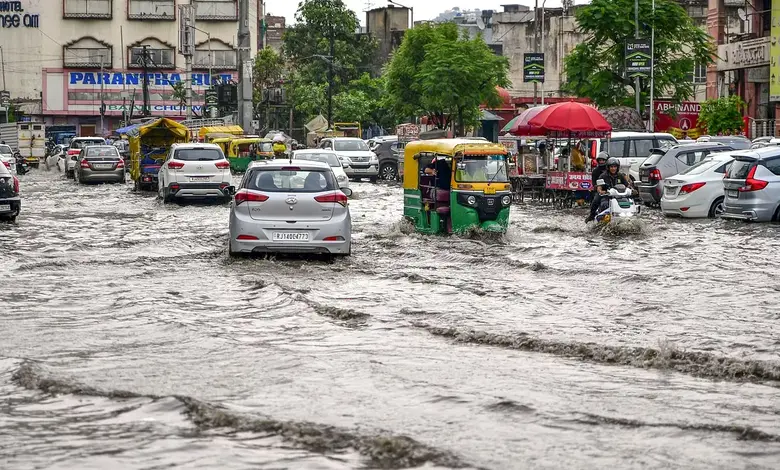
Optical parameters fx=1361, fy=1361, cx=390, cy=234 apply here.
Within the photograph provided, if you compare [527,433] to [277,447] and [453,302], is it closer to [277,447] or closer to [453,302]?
[277,447]

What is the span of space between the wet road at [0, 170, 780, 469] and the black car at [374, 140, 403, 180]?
31447mm

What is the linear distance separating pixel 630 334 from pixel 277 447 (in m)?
5.72

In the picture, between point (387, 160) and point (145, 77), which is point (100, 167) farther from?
point (145, 77)

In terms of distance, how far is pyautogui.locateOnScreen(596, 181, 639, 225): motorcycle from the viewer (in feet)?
83.8

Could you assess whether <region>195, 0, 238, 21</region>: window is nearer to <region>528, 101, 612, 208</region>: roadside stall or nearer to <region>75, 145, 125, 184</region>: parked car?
<region>75, 145, 125, 184</region>: parked car

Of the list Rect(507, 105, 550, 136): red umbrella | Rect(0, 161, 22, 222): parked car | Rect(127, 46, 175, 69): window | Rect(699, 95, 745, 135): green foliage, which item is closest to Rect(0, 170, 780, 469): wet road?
Rect(0, 161, 22, 222): parked car

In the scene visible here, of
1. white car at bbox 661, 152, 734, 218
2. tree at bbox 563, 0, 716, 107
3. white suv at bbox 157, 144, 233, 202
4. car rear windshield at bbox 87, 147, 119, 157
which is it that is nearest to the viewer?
white car at bbox 661, 152, 734, 218

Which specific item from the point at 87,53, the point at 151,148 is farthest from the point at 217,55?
the point at 151,148

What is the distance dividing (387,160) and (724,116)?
13927 mm

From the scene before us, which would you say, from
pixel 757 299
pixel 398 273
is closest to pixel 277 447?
pixel 757 299

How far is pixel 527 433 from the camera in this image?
28.3 feet

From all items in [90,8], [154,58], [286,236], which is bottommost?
[286,236]

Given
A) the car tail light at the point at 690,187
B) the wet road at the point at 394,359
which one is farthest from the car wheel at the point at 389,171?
the wet road at the point at 394,359

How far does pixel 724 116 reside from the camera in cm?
5556
